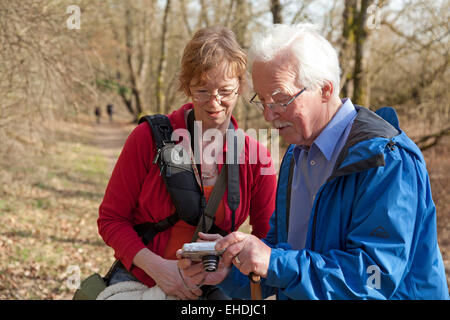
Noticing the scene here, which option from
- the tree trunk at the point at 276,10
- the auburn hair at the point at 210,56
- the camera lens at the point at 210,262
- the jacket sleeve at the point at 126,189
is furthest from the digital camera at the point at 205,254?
the tree trunk at the point at 276,10

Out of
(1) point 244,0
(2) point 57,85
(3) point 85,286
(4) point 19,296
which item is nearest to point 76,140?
(1) point 244,0

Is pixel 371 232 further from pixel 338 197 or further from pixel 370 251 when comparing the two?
pixel 338 197

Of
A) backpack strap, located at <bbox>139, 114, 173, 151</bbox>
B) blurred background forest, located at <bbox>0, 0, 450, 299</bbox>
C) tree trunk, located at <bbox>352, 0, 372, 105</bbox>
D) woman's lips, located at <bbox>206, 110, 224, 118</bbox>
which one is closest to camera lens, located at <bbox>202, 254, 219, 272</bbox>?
backpack strap, located at <bbox>139, 114, 173, 151</bbox>

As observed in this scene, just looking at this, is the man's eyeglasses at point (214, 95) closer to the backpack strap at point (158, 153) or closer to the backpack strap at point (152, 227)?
the backpack strap at point (158, 153)

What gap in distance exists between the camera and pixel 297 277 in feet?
5.49

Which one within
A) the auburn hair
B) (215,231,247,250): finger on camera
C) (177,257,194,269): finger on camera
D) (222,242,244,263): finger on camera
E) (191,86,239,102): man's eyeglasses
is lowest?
(177,257,194,269): finger on camera

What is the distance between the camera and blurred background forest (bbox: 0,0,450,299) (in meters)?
6.60

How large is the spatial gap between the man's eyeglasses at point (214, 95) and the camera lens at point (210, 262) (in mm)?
945

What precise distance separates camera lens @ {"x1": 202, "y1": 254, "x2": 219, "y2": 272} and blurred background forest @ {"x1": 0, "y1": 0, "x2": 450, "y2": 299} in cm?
274

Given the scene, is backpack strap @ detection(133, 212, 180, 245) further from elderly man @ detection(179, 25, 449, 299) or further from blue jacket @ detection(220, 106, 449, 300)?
blue jacket @ detection(220, 106, 449, 300)

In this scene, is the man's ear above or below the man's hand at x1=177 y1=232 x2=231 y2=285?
above

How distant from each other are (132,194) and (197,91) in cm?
67

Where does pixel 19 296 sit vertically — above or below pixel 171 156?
below
